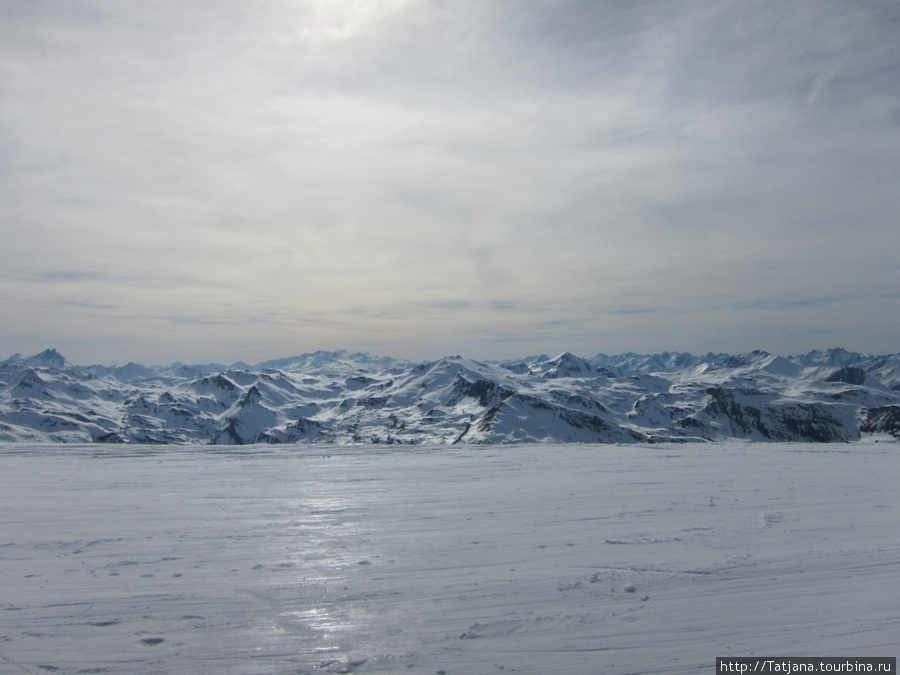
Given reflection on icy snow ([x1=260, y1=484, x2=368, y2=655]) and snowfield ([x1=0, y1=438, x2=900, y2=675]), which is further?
reflection on icy snow ([x1=260, y1=484, x2=368, y2=655])

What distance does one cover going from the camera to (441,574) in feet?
27.0

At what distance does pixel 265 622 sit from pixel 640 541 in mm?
6682

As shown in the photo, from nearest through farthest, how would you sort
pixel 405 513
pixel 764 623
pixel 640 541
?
pixel 764 623 → pixel 640 541 → pixel 405 513

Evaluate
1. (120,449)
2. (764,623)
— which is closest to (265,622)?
(764,623)

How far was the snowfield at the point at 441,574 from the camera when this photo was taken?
→ 6.18 metres

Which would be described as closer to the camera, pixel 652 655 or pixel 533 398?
pixel 652 655

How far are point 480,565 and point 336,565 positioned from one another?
2381 mm

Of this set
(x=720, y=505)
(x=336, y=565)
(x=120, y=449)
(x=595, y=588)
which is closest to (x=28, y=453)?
(x=120, y=449)

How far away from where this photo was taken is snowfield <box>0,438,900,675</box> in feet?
20.3

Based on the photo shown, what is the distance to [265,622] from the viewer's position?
677 centimetres

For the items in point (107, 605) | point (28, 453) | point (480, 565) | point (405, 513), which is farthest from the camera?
point (28, 453)

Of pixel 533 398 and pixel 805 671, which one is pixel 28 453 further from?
pixel 533 398

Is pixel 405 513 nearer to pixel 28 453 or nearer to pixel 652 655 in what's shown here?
pixel 652 655

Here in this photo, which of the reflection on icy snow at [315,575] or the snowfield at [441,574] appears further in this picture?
the reflection on icy snow at [315,575]
